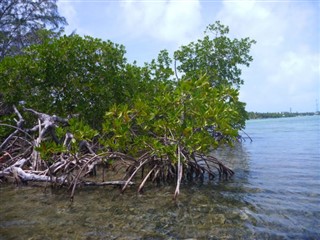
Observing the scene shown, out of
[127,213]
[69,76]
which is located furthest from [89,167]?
[69,76]

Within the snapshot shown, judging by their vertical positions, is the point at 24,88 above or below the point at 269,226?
above

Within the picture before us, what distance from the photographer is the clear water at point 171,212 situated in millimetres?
3789

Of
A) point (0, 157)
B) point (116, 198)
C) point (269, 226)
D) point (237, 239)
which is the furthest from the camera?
point (0, 157)

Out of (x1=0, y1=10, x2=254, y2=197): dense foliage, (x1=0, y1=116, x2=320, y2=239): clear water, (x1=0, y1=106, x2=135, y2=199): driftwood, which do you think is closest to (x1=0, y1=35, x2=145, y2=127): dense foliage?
(x1=0, y1=10, x2=254, y2=197): dense foliage

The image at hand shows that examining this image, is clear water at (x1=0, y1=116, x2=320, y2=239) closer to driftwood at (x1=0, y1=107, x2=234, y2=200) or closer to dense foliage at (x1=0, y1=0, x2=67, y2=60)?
driftwood at (x1=0, y1=107, x2=234, y2=200)

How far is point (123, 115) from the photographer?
19.7 ft

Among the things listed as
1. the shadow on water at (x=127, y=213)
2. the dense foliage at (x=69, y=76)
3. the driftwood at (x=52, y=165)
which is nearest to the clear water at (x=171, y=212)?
the shadow on water at (x=127, y=213)

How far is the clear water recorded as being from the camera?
3789 mm

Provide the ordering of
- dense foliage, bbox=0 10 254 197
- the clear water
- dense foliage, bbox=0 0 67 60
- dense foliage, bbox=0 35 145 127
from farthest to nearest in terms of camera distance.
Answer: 1. dense foliage, bbox=0 0 67 60
2. dense foliage, bbox=0 35 145 127
3. dense foliage, bbox=0 10 254 197
4. the clear water

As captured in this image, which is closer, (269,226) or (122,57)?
(269,226)

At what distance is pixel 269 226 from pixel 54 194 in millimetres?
3762

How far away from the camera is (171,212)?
4516 mm

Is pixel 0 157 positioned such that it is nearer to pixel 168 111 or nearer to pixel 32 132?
pixel 32 132

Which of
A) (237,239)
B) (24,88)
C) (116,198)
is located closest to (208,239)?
(237,239)
